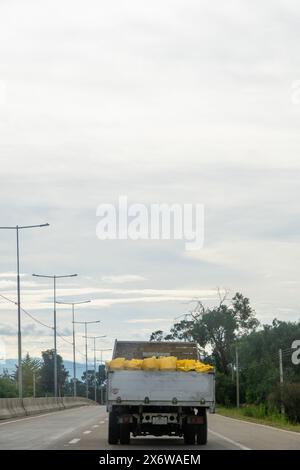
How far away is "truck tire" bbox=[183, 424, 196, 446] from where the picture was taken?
24.1 metres

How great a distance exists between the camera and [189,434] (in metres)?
24.3

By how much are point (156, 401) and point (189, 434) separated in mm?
1378

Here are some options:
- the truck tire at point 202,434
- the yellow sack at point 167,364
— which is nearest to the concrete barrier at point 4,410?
the truck tire at point 202,434

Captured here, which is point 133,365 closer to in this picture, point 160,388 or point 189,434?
point 160,388

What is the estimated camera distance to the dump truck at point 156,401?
23.5 meters

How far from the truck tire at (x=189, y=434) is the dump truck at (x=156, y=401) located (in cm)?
3

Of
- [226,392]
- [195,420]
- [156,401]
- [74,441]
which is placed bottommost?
[226,392]

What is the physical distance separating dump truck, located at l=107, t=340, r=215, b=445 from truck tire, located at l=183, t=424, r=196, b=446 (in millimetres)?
28

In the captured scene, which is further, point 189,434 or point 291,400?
point 291,400

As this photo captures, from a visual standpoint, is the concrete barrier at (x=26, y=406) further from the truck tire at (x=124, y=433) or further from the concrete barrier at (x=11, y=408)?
the truck tire at (x=124, y=433)

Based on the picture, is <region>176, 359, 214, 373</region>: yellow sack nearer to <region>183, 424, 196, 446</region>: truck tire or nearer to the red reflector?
the red reflector

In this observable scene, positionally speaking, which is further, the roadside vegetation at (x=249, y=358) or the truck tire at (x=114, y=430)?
the roadside vegetation at (x=249, y=358)

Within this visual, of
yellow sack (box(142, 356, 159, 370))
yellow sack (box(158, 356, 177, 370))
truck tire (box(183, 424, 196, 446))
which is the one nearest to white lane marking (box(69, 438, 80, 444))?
yellow sack (box(142, 356, 159, 370))

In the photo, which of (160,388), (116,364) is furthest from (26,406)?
(160,388)
